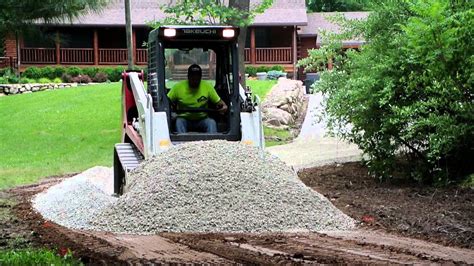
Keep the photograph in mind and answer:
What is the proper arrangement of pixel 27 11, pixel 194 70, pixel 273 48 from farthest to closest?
pixel 273 48, pixel 194 70, pixel 27 11

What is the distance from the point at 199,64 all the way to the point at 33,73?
32969 millimetres

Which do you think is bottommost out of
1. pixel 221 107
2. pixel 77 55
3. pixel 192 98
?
pixel 77 55

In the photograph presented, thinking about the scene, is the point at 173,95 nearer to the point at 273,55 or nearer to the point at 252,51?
the point at 252,51

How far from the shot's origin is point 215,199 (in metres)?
10.7

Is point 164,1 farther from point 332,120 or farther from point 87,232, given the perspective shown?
point 87,232

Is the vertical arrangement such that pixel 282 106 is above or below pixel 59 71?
above

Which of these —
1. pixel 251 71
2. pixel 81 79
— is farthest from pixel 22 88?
pixel 251 71

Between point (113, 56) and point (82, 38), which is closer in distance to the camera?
point (113, 56)

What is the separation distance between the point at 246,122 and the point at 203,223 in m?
2.73

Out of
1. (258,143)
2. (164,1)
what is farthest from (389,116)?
(164,1)

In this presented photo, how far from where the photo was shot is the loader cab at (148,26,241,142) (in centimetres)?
1273

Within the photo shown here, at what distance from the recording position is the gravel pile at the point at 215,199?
10.4 meters

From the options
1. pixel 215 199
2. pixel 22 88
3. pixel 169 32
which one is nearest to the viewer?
pixel 215 199

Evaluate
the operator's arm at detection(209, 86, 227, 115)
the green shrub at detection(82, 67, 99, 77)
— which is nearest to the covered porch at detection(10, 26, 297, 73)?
the green shrub at detection(82, 67, 99, 77)
